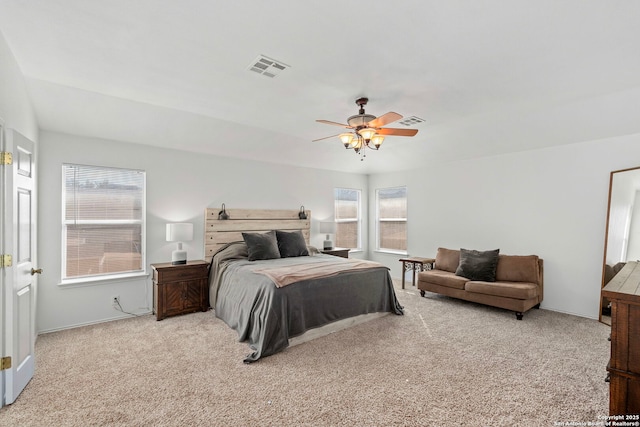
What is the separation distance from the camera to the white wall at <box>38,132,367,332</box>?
372 centimetres

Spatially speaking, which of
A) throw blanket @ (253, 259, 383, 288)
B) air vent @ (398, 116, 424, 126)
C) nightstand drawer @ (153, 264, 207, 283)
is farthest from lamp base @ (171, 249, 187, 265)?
air vent @ (398, 116, 424, 126)

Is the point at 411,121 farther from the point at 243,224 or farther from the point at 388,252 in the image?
the point at 388,252

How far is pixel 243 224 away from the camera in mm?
5277

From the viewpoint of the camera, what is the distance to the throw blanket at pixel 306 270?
3.37 meters

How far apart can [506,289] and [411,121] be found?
8.69 ft

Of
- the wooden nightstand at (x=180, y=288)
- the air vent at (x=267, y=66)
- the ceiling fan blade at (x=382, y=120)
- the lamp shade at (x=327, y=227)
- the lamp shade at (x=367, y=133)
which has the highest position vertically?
the air vent at (x=267, y=66)

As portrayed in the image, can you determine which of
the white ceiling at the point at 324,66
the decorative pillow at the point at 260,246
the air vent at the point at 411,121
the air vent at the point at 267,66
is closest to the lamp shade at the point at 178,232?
the decorative pillow at the point at 260,246

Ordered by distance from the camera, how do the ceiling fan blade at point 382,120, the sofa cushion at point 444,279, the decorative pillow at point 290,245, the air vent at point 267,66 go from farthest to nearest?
the decorative pillow at point 290,245, the sofa cushion at point 444,279, the ceiling fan blade at point 382,120, the air vent at point 267,66

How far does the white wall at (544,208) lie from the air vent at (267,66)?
413 cm

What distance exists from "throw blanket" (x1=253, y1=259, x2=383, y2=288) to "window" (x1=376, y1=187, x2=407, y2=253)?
8.77 feet

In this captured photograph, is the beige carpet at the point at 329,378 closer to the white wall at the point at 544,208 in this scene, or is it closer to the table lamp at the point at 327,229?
the white wall at the point at 544,208

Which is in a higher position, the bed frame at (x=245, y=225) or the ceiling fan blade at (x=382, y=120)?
the ceiling fan blade at (x=382, y=120)

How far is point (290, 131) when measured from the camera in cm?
465

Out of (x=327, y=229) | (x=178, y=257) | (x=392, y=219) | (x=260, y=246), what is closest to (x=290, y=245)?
(x=260, y=246)
